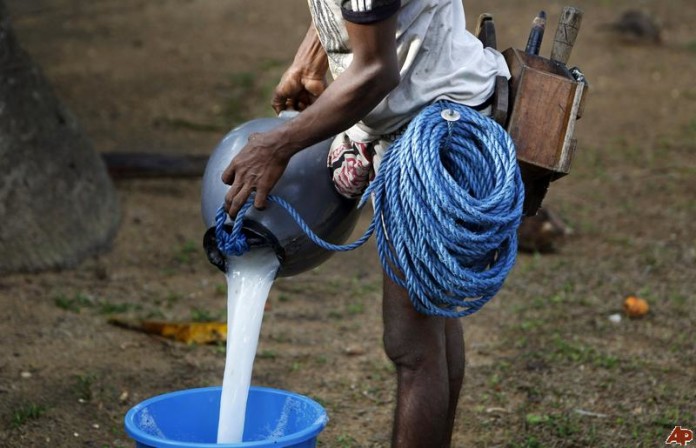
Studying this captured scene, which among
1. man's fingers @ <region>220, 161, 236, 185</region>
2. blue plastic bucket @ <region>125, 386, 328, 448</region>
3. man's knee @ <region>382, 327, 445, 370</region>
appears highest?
man's fingers @ <region>220, 161, 236, 185</region>

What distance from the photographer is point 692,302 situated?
465 cm

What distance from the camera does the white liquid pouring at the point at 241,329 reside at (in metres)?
2.57

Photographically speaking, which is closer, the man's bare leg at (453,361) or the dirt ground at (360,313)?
the man's bare leg at (453,361)

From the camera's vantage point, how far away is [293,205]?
270cm

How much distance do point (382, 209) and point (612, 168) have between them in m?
4.49

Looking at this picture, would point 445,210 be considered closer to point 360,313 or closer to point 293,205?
point 293,205

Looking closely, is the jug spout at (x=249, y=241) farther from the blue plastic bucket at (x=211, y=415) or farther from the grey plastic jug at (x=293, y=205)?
the blue plastic bucket at (x=211, y=415)

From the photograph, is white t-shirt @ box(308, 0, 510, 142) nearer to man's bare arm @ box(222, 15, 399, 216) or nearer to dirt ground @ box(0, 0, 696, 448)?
man's bare arm @ box(222, 15, 399, 216)

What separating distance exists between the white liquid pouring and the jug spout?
1.0 inches

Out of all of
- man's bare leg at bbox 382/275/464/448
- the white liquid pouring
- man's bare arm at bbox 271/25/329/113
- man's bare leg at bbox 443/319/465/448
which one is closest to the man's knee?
man's bare leg at bbox 382/275/464/448

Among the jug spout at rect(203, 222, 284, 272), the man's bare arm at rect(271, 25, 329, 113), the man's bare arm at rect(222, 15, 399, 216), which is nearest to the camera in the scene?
the man's bare arm at rect(222, 15, 399, 216)

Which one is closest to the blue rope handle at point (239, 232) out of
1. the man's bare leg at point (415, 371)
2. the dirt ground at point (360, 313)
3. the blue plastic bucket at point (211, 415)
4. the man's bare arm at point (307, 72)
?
the man's bare leg at point (415, 371)

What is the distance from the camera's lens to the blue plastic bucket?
256 centimetres

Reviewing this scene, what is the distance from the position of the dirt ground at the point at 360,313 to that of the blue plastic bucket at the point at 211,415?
2.36ft
